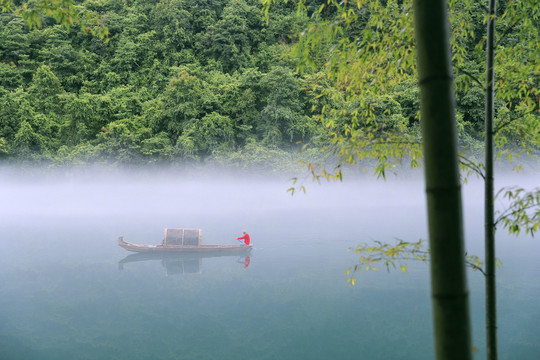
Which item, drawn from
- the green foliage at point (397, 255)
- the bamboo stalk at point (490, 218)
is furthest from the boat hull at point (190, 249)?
the bamboo stalk at point (490, 218)

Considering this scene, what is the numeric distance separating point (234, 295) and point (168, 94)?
44.5 feet

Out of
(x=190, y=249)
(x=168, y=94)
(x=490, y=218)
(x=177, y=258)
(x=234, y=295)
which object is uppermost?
(x=168, y=94)

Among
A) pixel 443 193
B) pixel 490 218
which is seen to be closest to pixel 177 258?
pixel 490 218

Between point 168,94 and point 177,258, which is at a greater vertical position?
point 168,94

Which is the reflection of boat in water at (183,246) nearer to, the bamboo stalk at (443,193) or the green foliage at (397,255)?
the green foliage at (397,255)

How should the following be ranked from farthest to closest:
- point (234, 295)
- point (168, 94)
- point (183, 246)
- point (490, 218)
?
1. point (168, 94)
2. point (183, 246)
3. point (234, 295)
4. point (490, 218)

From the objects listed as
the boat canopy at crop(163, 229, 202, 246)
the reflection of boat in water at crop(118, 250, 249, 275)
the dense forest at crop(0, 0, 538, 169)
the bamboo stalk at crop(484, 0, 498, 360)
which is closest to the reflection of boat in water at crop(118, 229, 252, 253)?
the boat canopy at crop(163, 229, 202, 246)

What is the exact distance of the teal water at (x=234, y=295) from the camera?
18.6 feet

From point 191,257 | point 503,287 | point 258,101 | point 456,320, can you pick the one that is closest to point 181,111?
point 258,101

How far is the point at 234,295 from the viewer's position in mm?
7691

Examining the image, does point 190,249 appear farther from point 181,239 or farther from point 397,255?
point 397,255

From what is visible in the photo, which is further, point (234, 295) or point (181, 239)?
point (181, 239)

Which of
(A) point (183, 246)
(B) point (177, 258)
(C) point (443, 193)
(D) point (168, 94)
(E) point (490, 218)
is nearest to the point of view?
(C) point (443, 193)

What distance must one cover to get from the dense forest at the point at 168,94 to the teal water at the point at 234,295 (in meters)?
3.68
